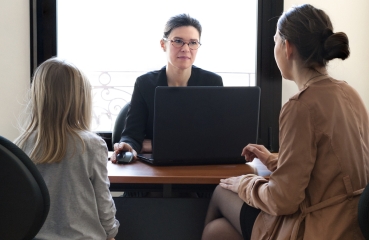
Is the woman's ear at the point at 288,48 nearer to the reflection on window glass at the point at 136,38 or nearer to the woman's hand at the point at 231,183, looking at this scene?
the woman's hand at the point at 231,183

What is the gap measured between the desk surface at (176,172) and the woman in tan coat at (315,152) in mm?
258

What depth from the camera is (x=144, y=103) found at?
2367 mm

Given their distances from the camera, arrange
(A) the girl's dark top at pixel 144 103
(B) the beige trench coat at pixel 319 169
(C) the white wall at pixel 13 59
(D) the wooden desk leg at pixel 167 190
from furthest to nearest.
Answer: (C) the white wall at pixel 13 59
(A) the girl's dark top at pixel 144 103
(D) the wooden desk leg at pixel 167 190
(B) the beige trench coat at pixel 319 169

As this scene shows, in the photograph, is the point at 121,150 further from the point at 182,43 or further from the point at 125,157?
the point at 182,43

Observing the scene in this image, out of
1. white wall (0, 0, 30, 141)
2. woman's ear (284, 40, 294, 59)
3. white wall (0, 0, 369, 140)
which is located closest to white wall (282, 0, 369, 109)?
white wall (0, 0, 369, 140)

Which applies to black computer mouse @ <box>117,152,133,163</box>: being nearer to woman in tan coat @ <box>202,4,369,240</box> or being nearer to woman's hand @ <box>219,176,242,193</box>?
woman's hand @ <box>219,176,242,193</box>

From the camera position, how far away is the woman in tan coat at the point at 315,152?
1.34 m

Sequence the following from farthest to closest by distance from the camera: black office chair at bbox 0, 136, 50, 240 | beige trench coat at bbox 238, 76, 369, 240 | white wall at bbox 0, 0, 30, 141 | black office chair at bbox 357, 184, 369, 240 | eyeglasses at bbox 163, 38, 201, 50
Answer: white wall at bbox 0, 0, 30, 141 < eyeglasses at bbox 163, 38, 201, 50 < beige trench coat at bbox 238, 76, 369, 240 < black office chair at bbox 357, 184, 369, 240 < black office chair at bbox 0, 136, 50, 240

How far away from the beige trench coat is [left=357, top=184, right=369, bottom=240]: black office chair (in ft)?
0.22

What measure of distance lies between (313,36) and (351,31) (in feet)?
5.53

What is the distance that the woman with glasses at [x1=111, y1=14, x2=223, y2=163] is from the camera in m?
2.33

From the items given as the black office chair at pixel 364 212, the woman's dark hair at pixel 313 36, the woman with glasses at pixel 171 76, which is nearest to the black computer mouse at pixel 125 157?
the woman with glasses at pixel 171 76

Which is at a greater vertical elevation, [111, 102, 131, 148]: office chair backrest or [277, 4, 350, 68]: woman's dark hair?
[277, 4, 350, 68]: woman's dark hair

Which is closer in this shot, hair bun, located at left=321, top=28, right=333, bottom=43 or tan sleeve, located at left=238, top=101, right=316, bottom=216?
tan sleeve, located at left=238, top=101, right=316, bottom=216
